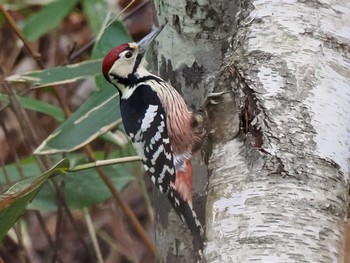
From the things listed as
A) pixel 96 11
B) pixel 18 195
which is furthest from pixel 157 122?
pixel 96 11

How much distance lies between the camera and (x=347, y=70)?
123cm

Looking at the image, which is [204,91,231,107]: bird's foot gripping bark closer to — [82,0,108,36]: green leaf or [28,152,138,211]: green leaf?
[28,152,138,211]: green leaf

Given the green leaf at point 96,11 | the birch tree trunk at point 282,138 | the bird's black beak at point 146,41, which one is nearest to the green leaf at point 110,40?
the bird's black beak at point 146,41

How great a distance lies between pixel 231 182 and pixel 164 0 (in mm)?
615

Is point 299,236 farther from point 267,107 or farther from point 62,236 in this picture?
point 62,236

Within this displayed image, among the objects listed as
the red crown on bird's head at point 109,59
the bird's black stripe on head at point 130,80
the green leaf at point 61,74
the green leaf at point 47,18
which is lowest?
the green leaf at point 47,18

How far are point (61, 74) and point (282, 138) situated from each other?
3.54 feet

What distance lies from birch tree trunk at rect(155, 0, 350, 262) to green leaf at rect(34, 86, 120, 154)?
25.3 inches

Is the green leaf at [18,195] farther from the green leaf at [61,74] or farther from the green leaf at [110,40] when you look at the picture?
the green leaf at [110,40]

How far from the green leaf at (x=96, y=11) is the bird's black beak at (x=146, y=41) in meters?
0.53

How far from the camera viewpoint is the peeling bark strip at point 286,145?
1.02 meters

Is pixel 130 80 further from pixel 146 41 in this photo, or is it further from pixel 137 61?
pixel 146 41

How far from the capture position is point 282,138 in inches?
43.7

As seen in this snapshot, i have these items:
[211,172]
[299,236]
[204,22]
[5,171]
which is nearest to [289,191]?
[299,236]
